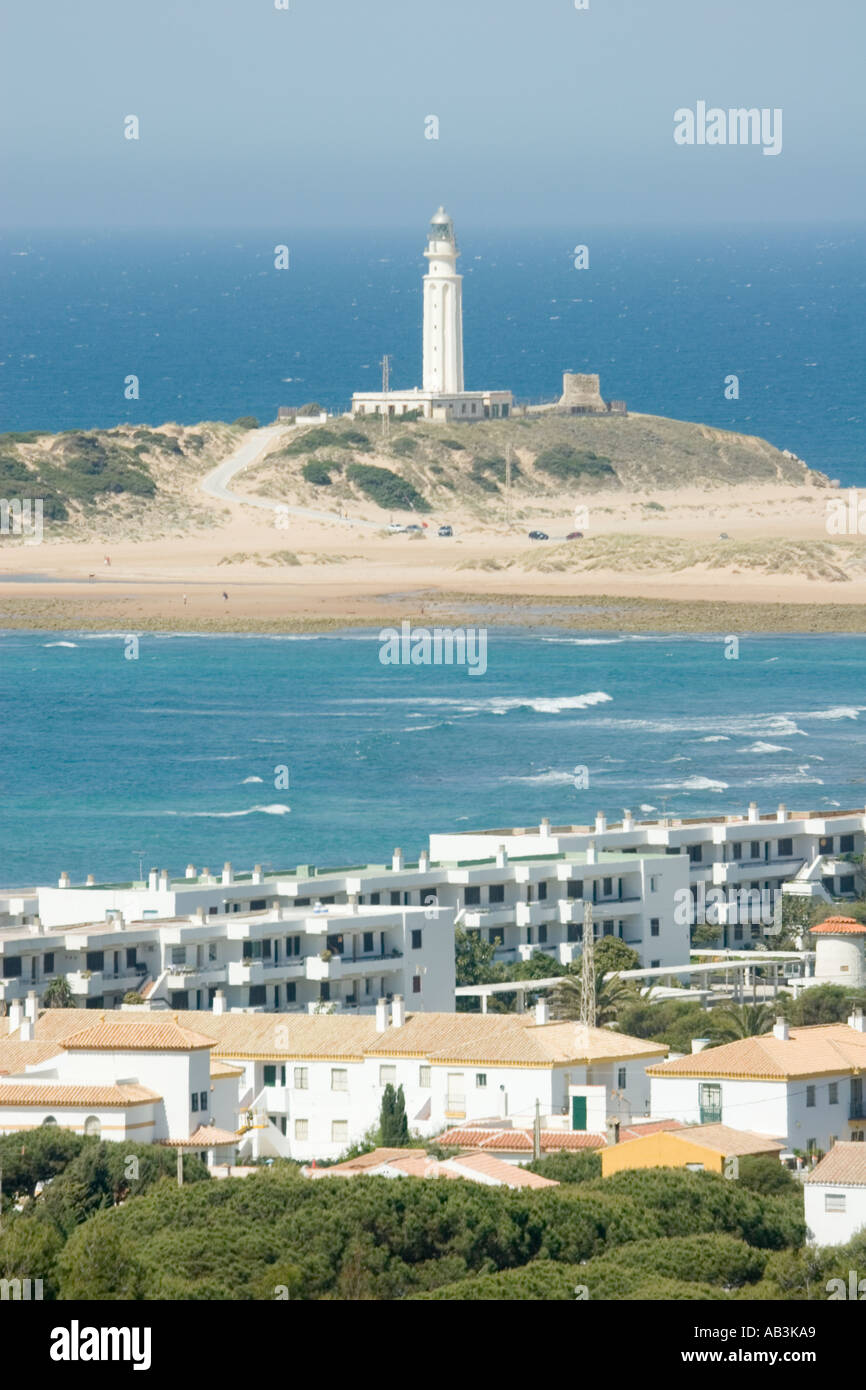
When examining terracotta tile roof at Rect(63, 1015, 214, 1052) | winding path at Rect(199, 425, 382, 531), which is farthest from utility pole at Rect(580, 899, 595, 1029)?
winding path at Rect(199, 425, 382, 531)

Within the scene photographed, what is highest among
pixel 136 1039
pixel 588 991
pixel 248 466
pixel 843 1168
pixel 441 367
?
pixel 441 367

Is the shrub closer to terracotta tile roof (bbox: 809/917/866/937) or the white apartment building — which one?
terracotta tile roof (bbox: 809/917/866/937)

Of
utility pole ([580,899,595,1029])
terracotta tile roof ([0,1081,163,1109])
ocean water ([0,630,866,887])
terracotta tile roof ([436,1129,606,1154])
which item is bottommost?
terracotta tile roof ([436,1129,606,1154])

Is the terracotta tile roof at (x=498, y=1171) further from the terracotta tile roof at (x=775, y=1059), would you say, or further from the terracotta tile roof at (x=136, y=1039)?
the terracotta tile roof at (x=775, y=1059)

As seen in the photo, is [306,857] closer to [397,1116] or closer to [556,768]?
[556,768]

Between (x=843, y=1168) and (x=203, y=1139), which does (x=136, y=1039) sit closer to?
(x=203, y=1139)

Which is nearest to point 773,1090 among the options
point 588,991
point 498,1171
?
point 498,1171
